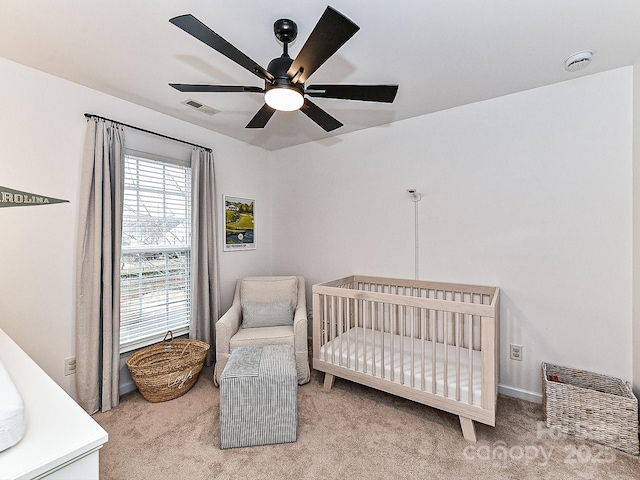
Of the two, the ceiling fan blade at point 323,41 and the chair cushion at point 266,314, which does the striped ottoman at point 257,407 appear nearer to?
the chair cushion at point 266,314

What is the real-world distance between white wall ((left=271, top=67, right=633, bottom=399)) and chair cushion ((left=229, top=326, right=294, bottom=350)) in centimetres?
107

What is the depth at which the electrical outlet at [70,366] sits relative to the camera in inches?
87.0

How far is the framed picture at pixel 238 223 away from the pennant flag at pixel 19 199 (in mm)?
1516

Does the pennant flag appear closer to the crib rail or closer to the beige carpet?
the beige carpet

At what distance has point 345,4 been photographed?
4.83 ft

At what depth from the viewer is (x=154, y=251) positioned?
274 cm

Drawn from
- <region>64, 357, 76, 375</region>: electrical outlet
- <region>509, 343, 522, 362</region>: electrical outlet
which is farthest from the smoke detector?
<region>64, 357, 76, 375</region>: electrical outlet

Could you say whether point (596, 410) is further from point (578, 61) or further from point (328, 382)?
point (578, 61)

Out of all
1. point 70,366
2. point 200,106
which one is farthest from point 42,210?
point 200,106

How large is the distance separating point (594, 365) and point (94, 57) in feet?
13.2

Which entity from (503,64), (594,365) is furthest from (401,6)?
(594,365)

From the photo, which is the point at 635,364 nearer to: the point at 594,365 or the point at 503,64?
the point at 594,365

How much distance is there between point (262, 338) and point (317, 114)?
1825mm

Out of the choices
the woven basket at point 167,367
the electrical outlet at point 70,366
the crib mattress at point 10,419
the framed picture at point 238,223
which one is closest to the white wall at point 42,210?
the electrical outlet at point 70,366
